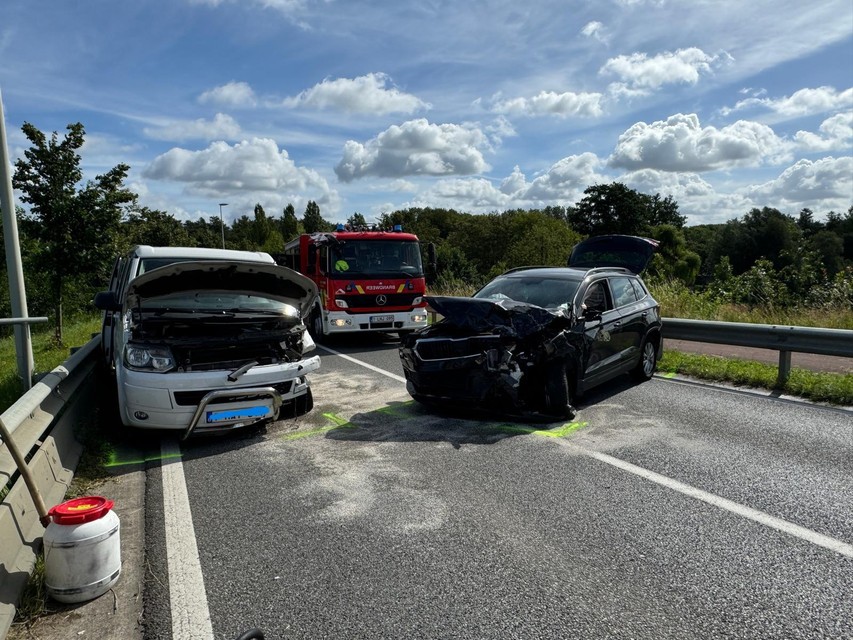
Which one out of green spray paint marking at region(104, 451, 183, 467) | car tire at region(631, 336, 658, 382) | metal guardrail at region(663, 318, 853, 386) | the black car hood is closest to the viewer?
green spray paint marking at region(104, 451, 183, 467)

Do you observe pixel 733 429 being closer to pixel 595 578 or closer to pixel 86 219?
pixel 595 578

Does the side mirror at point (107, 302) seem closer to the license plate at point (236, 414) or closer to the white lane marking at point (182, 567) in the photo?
the license plate at point (236, 414)

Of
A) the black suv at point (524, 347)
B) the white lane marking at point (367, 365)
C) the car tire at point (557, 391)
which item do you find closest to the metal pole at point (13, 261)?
the black suv at point (524, 347)

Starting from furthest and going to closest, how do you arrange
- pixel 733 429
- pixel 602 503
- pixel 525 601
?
1. pixel 733 429
2. pixel 602 503
3. pixel 525 601

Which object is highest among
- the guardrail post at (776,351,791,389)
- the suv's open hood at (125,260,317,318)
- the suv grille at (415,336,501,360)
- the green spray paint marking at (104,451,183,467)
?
the suv's open hood at (125,260,317,318)

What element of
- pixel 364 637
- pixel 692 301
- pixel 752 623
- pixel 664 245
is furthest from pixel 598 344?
pixel 664 245

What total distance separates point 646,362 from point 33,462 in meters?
7.46

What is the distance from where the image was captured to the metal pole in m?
7.07

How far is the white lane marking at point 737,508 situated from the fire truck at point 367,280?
8.08 meters

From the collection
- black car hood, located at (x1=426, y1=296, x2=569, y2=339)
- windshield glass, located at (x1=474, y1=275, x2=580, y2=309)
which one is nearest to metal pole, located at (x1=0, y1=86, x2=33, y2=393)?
black car hood, located at (x1=426, y1=296, x2=569, y2=339)

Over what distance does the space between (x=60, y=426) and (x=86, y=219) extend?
35.9ft

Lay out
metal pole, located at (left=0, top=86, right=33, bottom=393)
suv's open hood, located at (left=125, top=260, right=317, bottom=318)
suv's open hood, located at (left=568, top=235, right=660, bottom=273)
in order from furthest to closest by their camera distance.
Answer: suv's open hood, located at (left=568, top=235, right=660, bottom=273) < metal pole, located at (left=0, top=86, right=33, bottom=393) < suv's open hood, located at (left=125, top=260, right=317, bottom=318)

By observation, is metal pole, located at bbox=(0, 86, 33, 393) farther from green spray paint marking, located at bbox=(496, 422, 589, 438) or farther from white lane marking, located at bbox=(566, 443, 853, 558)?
white lane marking, located at bbox=(566, 443, 853, 558)

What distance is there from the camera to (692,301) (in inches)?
568
